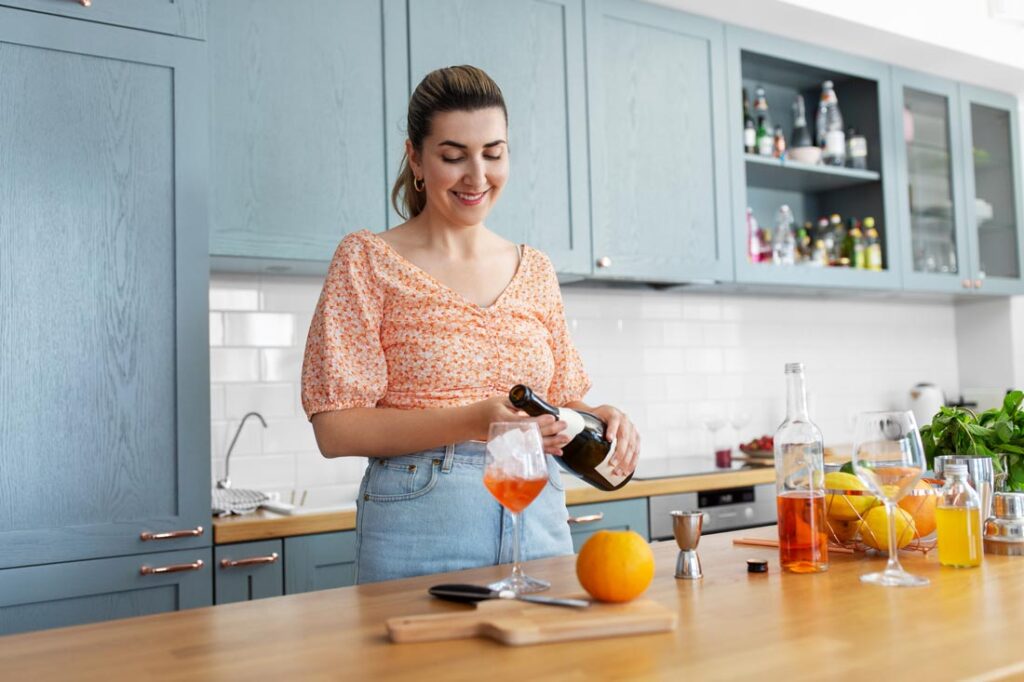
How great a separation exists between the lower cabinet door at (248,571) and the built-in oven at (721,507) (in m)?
1.15

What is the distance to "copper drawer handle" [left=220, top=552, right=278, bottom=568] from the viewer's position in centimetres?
232

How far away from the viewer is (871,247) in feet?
13.1

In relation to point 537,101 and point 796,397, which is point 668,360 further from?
point 796,397

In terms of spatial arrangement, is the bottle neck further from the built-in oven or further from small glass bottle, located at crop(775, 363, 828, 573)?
the built-in oven

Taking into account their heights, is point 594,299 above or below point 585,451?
above

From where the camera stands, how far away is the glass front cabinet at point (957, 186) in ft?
13.5

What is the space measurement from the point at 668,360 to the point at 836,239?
2.92 ft

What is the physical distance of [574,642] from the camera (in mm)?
1029

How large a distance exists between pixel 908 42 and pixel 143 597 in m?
3.31

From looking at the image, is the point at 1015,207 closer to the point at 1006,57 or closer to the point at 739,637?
the point at 1006,57

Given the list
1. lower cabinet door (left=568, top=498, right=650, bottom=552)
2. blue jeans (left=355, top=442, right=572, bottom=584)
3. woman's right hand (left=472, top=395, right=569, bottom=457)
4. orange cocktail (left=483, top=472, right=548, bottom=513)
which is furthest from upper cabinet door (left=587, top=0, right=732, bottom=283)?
orange cocktail (left=483, top=472, right=548, bottom=513)

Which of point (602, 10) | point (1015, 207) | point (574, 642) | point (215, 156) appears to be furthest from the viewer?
point (1015, 207)

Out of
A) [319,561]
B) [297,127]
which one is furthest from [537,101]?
[319,561]

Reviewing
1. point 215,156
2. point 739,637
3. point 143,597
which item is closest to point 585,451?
point 739,637
